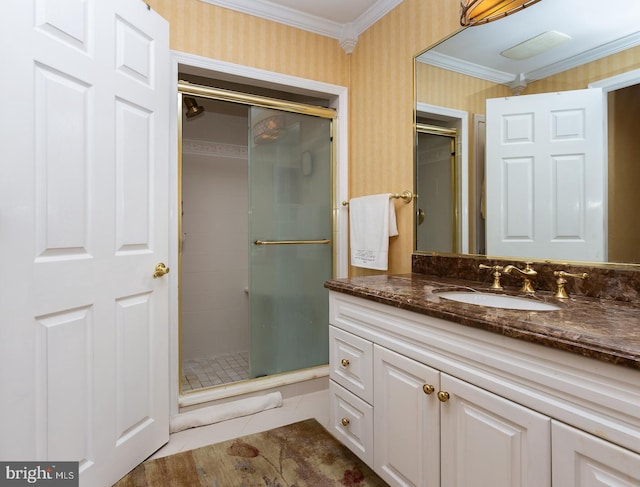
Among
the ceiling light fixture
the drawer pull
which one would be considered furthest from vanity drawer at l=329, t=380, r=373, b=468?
the ceiling light fixture

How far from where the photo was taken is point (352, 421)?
146 cm

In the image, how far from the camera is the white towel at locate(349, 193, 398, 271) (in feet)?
6.57

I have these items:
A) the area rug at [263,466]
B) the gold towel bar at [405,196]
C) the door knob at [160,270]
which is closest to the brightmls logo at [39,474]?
the area rug at [263,466]

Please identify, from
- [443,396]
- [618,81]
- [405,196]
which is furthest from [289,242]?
[618,81]

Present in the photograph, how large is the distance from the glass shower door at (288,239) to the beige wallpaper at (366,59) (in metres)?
0.25

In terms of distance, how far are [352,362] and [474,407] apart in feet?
1.86

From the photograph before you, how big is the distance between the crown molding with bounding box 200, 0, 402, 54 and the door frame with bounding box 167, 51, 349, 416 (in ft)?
1.02

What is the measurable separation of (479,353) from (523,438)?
206mm

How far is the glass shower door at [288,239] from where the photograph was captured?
2209 millimetres

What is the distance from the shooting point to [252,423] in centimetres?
193

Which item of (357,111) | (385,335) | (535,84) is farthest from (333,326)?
(357,111)

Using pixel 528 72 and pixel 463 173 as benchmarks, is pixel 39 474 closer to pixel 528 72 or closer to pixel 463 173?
pixel 463 173

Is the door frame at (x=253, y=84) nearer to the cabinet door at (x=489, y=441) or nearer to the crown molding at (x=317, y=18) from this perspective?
the crown molding at (x=317, y=18)

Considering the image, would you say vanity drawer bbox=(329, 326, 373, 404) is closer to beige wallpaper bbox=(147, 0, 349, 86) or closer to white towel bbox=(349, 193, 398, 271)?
white towel bbox=(349, 193, 398, 271)
